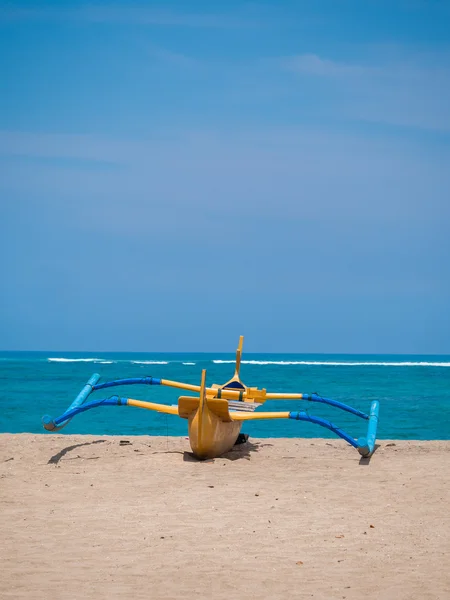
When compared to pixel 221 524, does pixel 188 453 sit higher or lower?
lower

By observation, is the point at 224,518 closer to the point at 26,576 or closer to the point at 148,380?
the point at 26,576

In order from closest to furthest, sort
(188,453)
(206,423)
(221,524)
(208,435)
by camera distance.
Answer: (221,524) → (206,423) → (208,435) → (188,453)

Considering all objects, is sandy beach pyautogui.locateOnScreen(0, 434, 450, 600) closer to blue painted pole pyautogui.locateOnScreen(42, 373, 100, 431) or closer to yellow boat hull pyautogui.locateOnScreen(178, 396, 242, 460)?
yellow boat hull pyautogui.locateOnScreen(178, 396, 242, 460)

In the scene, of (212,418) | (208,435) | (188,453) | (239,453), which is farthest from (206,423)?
(239,453)

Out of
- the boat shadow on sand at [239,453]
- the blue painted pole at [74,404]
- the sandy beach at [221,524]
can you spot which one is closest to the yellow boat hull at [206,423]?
the boat shadow on sand at [239,453]

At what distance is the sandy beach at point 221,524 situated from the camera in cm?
529

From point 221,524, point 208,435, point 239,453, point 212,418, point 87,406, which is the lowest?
point 239,453

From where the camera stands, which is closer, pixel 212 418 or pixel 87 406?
pixel 212 418

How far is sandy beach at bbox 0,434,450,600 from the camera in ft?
17.4

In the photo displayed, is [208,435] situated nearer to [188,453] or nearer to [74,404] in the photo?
[188,453]

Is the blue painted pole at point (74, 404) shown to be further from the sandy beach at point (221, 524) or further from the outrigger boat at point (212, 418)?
the sandy beach at point (221, 524)

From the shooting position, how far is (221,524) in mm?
6992

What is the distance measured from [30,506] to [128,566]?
2374 mm

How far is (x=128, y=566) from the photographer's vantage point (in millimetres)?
5656
